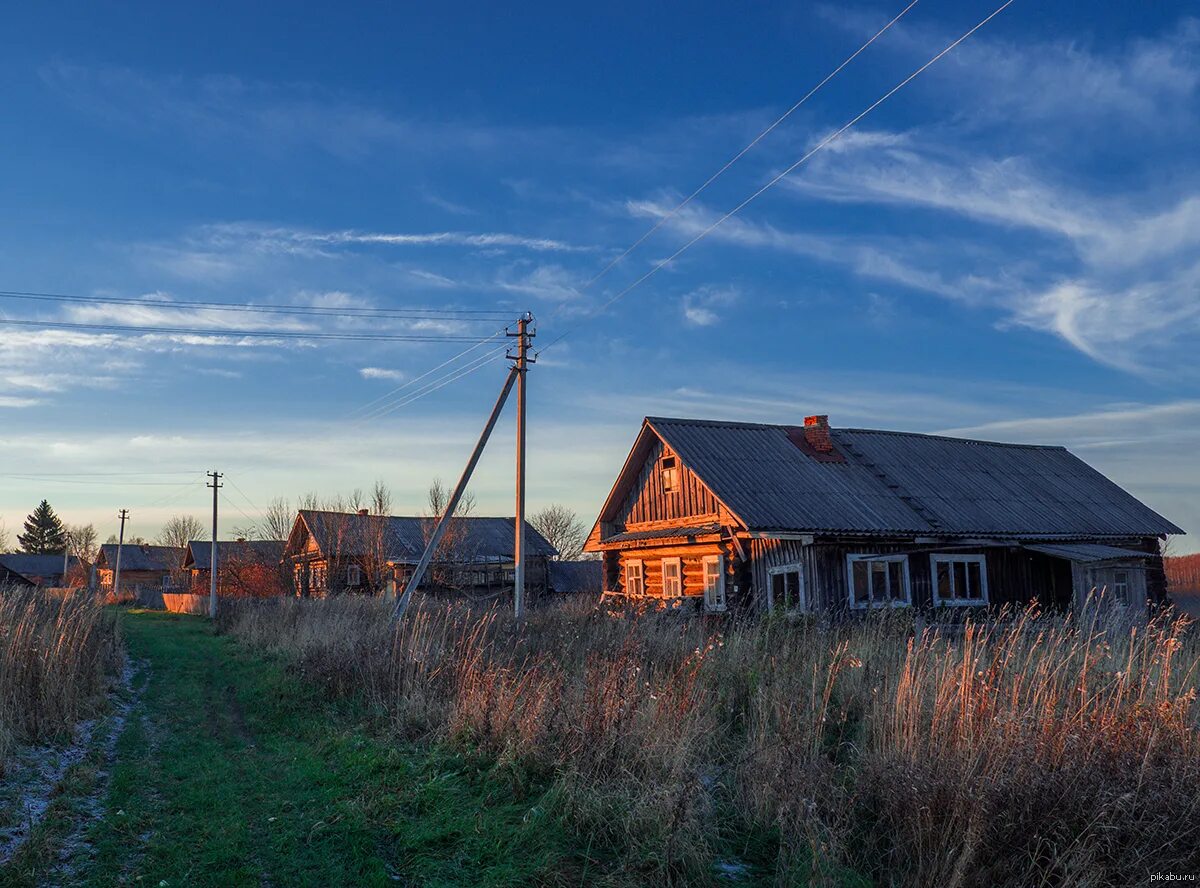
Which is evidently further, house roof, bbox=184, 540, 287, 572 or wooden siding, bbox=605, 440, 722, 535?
house roof, bbox=184, 540, 287, 572

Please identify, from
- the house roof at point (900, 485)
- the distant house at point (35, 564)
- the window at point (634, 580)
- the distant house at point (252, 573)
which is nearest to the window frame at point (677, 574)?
the window at point (634, 580)

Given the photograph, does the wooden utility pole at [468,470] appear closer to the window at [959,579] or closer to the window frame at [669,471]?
the window frame at [669,471]

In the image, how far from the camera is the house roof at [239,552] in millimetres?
50688

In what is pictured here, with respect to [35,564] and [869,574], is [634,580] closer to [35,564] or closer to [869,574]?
[869,574]

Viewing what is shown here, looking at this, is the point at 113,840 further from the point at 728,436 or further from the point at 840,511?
the point at 728,436

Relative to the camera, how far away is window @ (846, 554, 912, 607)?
2159 centimetres

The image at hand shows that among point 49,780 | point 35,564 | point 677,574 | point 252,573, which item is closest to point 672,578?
point 677,574

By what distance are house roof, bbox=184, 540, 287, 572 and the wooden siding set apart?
29261 mm

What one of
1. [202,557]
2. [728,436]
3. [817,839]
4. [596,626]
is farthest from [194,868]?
[202,557]

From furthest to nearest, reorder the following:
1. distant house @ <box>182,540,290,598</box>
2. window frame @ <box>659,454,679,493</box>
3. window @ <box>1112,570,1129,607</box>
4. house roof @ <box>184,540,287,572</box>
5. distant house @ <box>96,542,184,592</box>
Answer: distant house @ <box>96,542,184,592</box> < house roof @ <box>184,540,287,572</box> < distant house @ <box>182,540,290,598</box> < window @ <box>1112,570,1129,607</box> < window frame @ <box>659,454,679,493</box>

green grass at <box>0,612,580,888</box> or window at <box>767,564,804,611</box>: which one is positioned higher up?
window at <box>767,564,804,611</box>

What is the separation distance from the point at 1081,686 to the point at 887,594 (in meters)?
16.2

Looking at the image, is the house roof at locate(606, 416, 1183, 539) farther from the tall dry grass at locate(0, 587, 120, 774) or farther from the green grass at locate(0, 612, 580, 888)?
the tall dry grass at locate(0, 587, 120, 774)

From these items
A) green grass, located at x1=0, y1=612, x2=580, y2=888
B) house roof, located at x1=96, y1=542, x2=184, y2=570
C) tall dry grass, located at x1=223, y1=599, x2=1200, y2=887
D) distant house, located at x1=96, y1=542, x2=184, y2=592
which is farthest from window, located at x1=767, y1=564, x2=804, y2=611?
distant house, located at x1=96, y1=542, x2=184, y2=592
